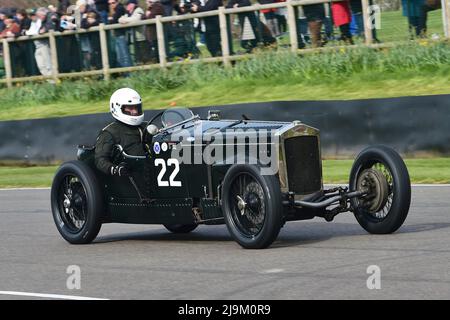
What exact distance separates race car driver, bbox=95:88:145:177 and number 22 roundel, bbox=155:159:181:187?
388mm

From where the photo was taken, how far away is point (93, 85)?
22422mm

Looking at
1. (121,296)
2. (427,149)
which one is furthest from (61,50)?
(121,296)

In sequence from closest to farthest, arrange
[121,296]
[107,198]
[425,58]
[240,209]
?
[121,296] → [240,209] → [107,198] → [425,58]

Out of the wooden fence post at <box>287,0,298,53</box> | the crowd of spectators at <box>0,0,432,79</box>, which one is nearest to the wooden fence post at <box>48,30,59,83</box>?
the crowd of spectators at <box>0,0,432,79</box>

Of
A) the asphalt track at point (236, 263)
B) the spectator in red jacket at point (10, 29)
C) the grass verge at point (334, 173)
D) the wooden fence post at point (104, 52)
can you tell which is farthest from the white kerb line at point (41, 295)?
the spectator in red jacket at point (10, 29)

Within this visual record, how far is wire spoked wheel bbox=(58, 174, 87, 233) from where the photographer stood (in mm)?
10031

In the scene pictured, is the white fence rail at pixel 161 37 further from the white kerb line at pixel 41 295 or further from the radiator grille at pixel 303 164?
the white kerb line at pixel 41 295

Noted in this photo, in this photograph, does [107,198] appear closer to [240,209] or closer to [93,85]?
[240,209]

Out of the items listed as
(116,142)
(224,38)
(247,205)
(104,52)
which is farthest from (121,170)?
(104,52)

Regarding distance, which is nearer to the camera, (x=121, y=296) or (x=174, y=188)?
(x=121, y=296)

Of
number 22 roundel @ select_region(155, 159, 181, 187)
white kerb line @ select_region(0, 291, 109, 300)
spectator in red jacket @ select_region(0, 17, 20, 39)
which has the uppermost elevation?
spectator in red jacket @ select_region(0, 17, 20, 39)

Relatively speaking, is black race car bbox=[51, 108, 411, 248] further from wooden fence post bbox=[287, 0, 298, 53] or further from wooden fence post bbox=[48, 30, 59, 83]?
wooden fence post bbox=[48, 30, 59, 83]

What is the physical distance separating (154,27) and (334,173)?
8049mm

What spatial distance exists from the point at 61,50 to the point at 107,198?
1385 cm
